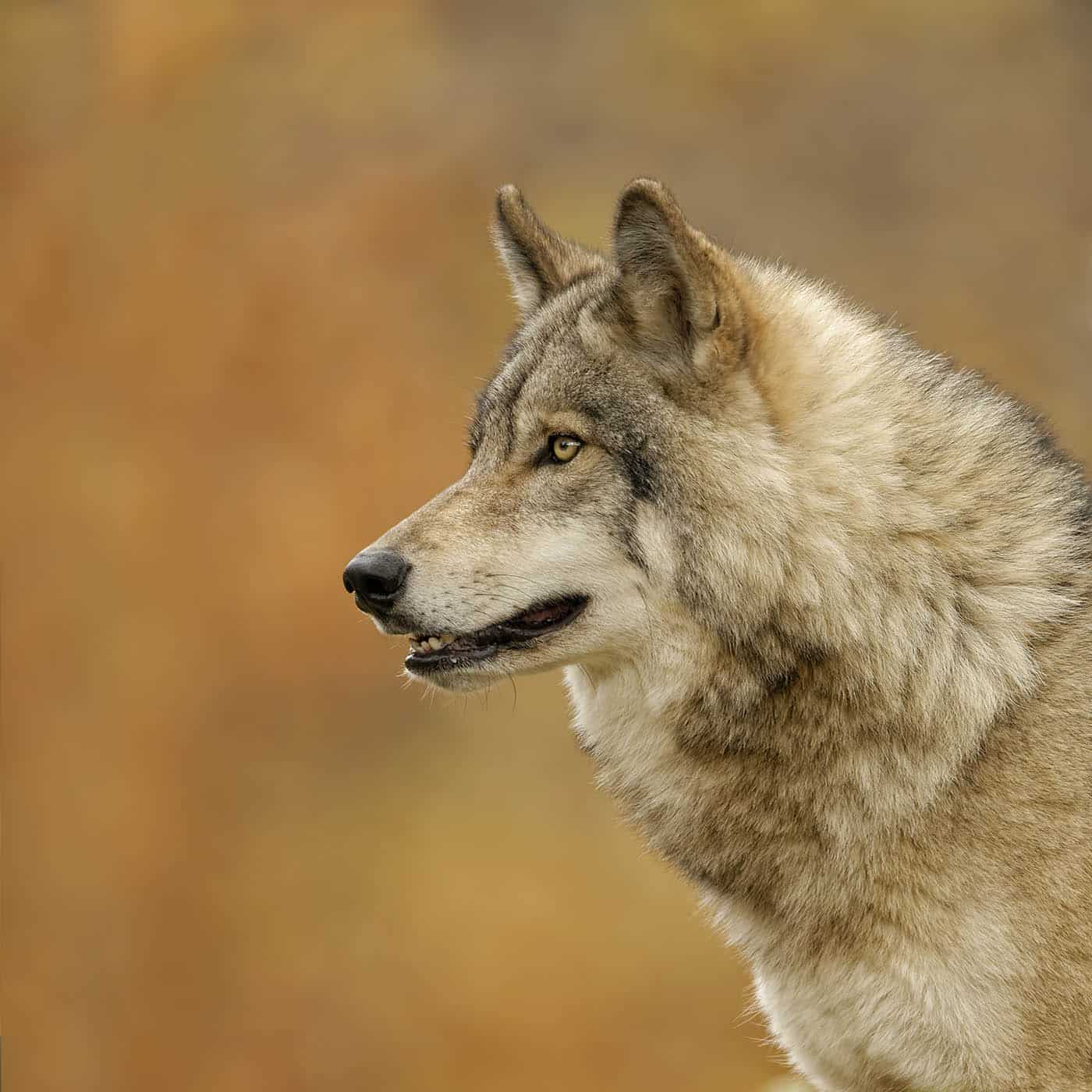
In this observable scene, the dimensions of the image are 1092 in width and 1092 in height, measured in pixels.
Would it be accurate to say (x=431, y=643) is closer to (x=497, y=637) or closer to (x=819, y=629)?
(x=497, y=637)

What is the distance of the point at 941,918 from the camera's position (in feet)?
8.21

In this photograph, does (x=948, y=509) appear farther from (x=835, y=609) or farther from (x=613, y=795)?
(x=613, y=795)

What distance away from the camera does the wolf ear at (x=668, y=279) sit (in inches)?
99.4

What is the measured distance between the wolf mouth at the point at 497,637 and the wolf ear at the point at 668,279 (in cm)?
60

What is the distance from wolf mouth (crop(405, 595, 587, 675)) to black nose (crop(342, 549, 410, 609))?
4.7 inches

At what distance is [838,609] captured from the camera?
2.60 metres

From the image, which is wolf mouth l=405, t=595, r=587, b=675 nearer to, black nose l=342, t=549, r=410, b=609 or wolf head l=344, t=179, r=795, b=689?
wolf head l=344, t=179, r=795, b=689

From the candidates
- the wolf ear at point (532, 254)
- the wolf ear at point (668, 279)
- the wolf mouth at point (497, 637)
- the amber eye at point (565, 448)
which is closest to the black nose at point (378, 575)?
the wolf mouth at point (497, 637)

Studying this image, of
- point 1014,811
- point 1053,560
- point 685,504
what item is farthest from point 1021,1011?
point 685,504

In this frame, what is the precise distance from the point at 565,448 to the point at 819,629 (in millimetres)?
671

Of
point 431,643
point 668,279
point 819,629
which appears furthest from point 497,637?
point 668,279

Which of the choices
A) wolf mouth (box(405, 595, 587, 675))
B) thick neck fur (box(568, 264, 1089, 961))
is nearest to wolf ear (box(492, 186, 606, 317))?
thick neck fur (box(568, 264, 1089, 961))

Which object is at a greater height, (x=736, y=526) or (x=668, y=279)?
(x=668, y=279)

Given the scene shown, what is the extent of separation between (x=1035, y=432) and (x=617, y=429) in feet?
3.24
